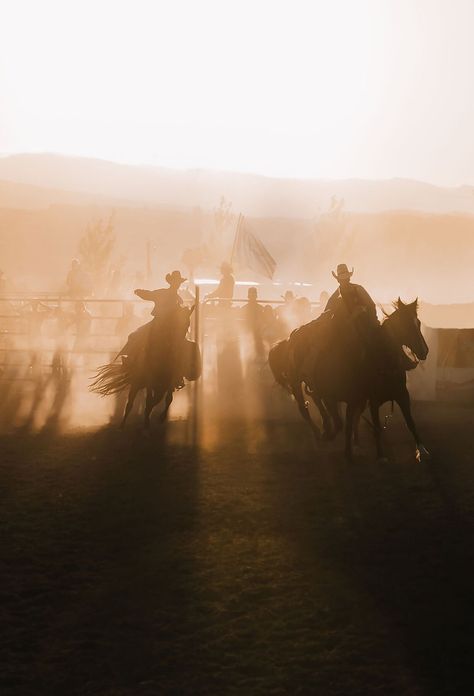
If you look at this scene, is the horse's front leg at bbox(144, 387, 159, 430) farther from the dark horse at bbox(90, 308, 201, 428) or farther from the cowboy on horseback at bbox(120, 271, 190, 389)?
the cowboy on horseback at bbox(120, 271, 190, 389)

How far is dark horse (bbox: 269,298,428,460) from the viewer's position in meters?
11.0

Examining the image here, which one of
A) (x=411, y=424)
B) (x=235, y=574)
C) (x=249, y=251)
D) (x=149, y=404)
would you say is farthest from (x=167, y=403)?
(x=249, y=251)

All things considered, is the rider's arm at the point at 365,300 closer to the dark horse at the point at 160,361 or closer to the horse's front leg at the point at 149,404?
the dark horse at the point at 160,361

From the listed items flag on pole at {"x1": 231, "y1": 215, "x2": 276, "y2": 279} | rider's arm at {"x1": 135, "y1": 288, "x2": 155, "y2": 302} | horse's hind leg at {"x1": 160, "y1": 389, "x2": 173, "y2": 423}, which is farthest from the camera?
flag on pole at {"x1": 231, "y1": 215, "x2": 276, "y2": 279}

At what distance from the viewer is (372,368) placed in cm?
1107

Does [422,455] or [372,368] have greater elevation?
[372,368]

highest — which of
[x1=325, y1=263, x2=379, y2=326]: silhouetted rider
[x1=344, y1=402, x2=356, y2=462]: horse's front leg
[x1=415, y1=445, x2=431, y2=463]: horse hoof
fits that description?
[x1=325, y1=263, x2=379, y2=326]: silhouetted rider

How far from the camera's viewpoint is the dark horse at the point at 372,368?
11.0m

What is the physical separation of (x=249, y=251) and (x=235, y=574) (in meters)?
37.2

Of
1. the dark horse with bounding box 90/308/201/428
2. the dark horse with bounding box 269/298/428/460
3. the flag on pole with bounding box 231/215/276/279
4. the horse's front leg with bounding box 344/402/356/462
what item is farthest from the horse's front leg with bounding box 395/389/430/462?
the flag on pole with bounding box 231/215/276/279

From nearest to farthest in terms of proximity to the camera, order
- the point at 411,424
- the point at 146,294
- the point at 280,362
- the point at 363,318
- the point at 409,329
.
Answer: the point at 411,424 < the point at 409,329 < the point at 363,318 < the point at 146,294 < the point at 280,362

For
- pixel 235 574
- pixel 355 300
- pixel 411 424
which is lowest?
pixel 235 574

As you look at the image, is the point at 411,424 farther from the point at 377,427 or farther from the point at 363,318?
the point at 363,318

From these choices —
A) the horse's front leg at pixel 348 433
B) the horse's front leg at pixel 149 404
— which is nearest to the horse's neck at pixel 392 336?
the horse's front leg at pixel 348 433
